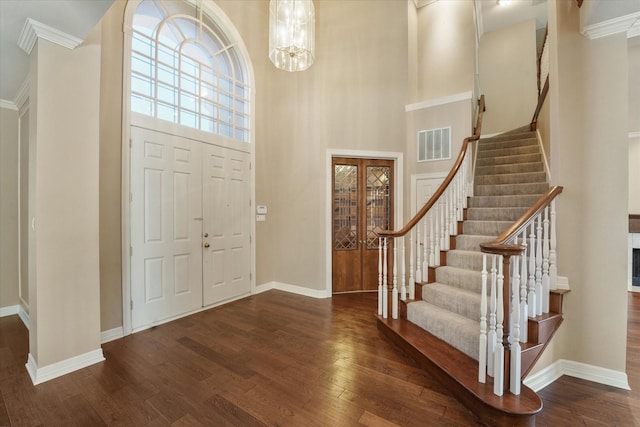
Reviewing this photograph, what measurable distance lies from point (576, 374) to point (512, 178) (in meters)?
2.58

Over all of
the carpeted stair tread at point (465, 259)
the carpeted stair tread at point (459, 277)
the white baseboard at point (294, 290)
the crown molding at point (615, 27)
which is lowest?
the white baseboard at point (294, 290)

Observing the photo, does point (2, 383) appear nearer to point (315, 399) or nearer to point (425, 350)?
point (315, 399)

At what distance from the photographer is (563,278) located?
2.46m

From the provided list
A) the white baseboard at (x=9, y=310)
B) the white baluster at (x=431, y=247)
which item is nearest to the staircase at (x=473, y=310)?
the white baluster at (x=431, y=247)

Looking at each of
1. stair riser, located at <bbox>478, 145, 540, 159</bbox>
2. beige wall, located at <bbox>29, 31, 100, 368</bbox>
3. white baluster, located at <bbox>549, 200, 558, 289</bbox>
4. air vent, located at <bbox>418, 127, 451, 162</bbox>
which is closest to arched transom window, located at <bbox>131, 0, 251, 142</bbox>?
beige wall, located at <bbox>29, 31, 100, 368</bbox>

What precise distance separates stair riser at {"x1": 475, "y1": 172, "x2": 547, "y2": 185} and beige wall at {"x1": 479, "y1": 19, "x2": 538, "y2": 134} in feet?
10.1

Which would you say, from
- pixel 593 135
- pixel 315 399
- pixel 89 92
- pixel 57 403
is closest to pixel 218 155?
pixel 89 92

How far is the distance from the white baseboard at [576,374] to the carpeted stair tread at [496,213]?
61.7 inches

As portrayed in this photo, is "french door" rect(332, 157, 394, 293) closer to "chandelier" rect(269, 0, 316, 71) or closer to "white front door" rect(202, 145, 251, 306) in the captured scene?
"white front door" rect(202, 145, 251, 306)

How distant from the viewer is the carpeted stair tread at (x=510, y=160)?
168 inches

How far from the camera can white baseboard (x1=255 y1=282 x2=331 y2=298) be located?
432 centimetres

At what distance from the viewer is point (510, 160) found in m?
4.54

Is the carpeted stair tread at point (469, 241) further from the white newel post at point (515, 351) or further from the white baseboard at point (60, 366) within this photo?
the white baseboard at point (60, 366)

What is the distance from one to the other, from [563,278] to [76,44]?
4.62 meters
